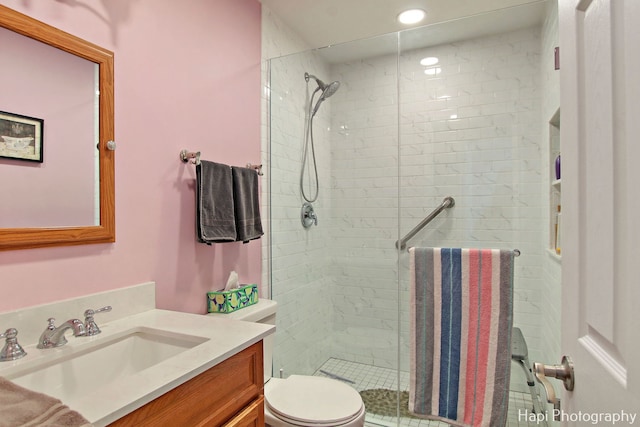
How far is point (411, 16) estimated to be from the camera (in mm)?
2385

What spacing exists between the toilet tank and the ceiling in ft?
5.93

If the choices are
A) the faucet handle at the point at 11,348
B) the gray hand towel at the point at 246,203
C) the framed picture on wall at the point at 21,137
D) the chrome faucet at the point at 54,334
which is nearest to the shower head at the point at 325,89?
the gray hand towel at the point at 246,203

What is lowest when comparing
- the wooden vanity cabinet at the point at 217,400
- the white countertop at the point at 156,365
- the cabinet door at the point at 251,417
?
the cabinet door at the point at 251,417

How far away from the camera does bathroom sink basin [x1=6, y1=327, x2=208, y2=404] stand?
96 cm

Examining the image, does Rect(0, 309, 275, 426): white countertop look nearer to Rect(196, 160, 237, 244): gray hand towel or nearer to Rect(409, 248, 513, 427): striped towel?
Rect(196, 160, 237, 244): gray hand towel

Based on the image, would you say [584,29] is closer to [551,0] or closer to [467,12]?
[551,0]

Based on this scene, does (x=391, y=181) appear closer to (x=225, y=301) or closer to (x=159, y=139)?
(x=225, y=301)

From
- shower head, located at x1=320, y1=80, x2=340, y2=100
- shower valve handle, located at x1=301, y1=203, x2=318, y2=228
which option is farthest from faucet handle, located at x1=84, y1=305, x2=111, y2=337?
shower head, located at x1=320, y1=80, x2=340, y2=100

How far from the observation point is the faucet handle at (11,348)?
0.95 m

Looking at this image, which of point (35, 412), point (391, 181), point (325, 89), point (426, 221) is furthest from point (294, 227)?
point (35, 412)

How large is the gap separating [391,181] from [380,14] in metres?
1.11

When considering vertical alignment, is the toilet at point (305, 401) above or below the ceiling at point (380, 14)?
below

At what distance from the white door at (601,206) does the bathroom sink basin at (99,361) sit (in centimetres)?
98

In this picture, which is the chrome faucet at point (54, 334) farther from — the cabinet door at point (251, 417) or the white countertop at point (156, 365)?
the cabinet door at point (251, 417)
